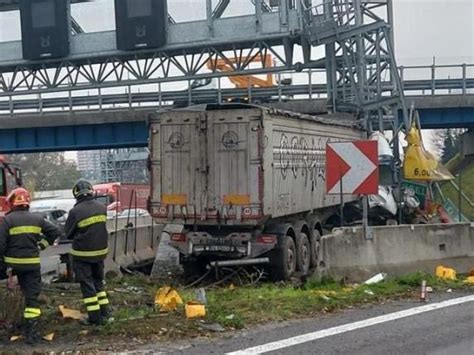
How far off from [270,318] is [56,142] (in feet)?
111

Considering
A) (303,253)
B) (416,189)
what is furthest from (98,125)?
(303,253)

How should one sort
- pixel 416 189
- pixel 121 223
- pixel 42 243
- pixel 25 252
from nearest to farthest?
pixel 25 252 → pixel 42 243 → pixel 121 223 → pixel 416 189

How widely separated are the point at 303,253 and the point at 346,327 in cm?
611

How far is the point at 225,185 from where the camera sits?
44.9ft

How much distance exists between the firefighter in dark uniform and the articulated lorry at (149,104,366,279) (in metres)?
4.41

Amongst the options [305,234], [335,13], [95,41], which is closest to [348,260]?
[305,234]

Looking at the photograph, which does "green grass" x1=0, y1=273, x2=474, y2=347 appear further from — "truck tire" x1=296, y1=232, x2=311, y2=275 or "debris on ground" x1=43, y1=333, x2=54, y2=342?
"truck tire" x1=296, y1=232, x2=311, y2=275

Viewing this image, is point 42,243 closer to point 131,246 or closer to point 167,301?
point 167,301

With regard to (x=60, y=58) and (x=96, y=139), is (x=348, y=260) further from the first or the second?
(x=96, y=139)

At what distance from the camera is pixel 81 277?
9133 millimetres

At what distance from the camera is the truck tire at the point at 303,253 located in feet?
48.3

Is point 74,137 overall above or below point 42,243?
above

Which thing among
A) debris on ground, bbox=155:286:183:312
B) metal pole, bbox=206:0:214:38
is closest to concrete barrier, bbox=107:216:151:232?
debris on ground, bbox=155:286:183:312

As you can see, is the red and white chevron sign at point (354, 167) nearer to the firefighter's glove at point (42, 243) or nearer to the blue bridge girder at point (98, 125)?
the firefighter's glove at point (42, 243)
